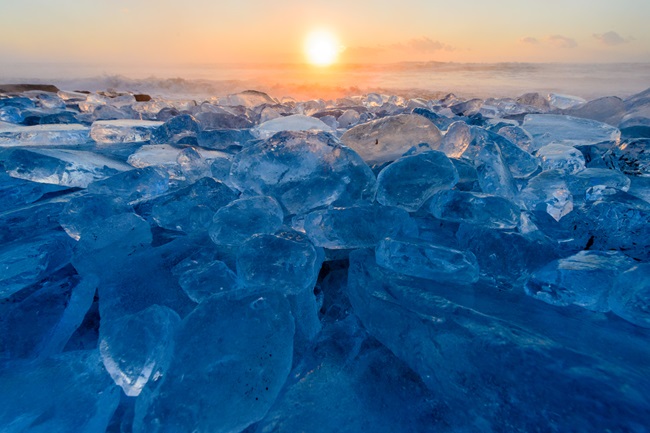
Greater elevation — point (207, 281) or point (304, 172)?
point (304, 172)

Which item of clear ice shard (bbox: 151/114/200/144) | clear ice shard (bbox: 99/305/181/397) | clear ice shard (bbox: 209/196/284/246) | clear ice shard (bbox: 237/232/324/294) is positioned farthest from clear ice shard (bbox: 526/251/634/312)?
clear ice shard (bbox: 151/114/200/144)

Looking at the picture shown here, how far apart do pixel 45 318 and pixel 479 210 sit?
0.80m

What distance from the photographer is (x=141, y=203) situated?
99cm

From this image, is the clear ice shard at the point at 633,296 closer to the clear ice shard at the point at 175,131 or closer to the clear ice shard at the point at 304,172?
the clear ice shard at the point at 304,172

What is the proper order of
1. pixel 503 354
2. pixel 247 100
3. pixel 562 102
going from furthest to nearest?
pixel 247 100, pixel 562 102, pixel 503 354

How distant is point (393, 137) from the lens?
1092 millimetres

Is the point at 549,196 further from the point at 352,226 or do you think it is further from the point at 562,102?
the point at 562,102

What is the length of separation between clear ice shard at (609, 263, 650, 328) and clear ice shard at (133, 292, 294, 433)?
19.6 inches

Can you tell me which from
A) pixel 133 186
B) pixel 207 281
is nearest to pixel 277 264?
pixel 207 281

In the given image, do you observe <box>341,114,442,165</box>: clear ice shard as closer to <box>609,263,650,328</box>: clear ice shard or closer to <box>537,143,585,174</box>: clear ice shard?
<box>537,143,585,174</box>: clear ice shard

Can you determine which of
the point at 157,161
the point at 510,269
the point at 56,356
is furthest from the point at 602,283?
the point at 157,161

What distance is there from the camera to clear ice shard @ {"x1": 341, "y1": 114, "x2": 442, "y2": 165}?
1.07m

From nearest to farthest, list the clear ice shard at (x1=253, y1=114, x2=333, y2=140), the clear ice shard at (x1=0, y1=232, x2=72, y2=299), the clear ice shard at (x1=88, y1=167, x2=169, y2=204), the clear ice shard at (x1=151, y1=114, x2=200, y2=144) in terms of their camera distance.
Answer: the clear ice shard at (x1=0, y1=232, x2=72, y2=299)
the clear ice shard at (x1=88, y1=167, x2=169, y2=204)
the clear ice shard at (x1=151, y1=114, x2=200, y2=144)
the clear ice shard at (x1=253, y1=114, x2=333, y2=140)

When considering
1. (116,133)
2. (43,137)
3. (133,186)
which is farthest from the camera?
(116,133)
